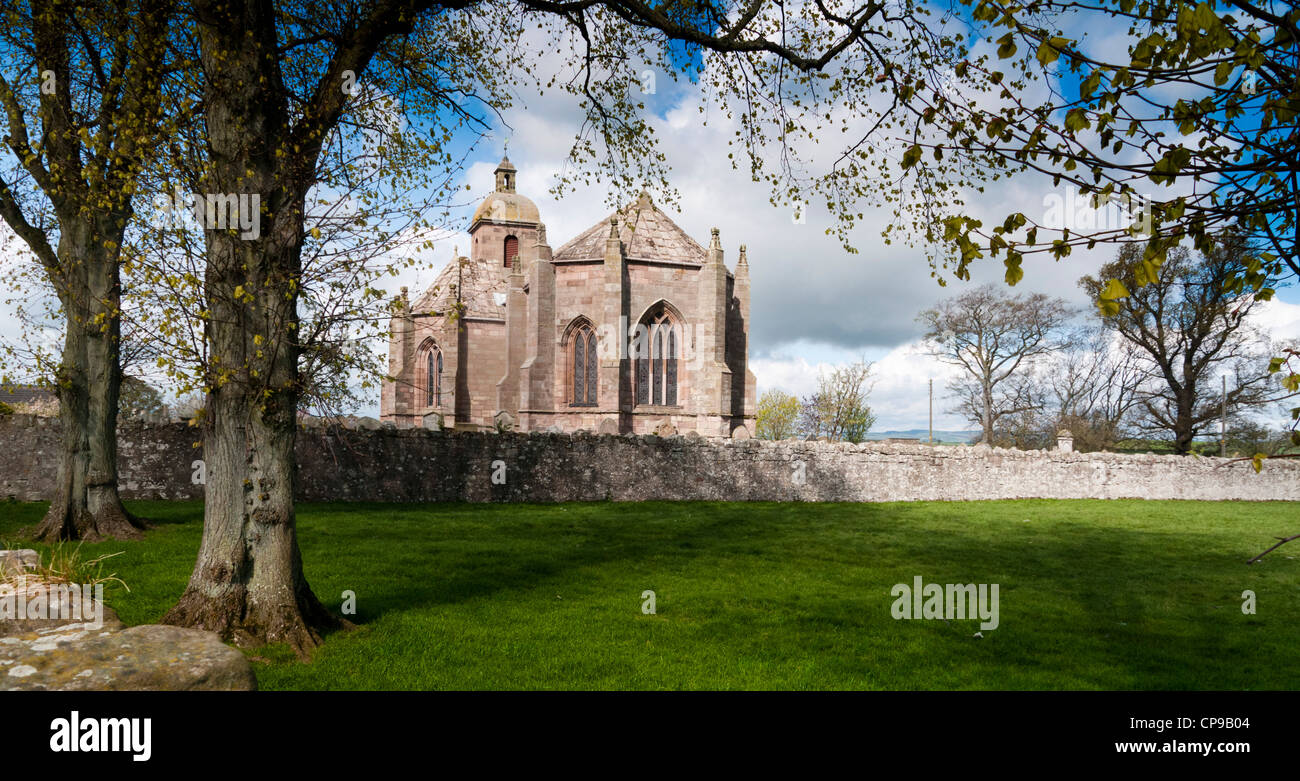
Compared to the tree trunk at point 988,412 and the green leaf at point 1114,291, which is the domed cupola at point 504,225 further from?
the green leaf at point 1114,291

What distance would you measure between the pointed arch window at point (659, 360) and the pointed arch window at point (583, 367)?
1957 mm

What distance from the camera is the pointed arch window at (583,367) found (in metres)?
32.0

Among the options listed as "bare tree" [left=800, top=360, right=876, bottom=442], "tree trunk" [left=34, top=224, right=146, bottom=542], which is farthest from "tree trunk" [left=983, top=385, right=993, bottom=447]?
"tree trunk" [left=34, top=224, right=146, bottom=542]

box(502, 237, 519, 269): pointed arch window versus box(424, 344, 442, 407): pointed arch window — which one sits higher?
box(502, 237, 519, 269): pointed arch window

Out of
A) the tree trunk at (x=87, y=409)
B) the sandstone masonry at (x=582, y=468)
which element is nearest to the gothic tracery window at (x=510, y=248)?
the sandstone masonry at (x=582, y=468)

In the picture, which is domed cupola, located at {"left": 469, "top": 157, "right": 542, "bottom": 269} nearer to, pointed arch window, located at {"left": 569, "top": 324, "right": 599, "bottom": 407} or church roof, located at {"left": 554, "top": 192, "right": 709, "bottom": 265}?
church roof, located at {"left": 554, "top": 192, "right": 709, "bottom": 265}

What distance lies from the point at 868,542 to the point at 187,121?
12.2 m

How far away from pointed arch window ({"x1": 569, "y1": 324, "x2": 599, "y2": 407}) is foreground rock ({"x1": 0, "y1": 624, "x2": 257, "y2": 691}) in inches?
1104

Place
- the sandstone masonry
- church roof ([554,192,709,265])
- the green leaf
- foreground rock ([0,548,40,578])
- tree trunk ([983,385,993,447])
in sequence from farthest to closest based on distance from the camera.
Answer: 1. tree trunk ([983,385,993,447])
2. church roof ([554,192,709,265])
3. the sandstone masonry
4. foreground rock ([0,548,40,578])
5. the green leaf

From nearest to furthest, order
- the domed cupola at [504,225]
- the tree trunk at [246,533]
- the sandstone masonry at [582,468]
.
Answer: the tree trunk at [246,533] → the sandstone masonry at [582,468] → the domed cupola at [504,225]

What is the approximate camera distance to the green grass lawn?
6.23 metres

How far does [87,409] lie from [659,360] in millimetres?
22430

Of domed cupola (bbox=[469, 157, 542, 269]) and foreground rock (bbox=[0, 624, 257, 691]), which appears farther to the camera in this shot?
domed cupola (bbox=[469, 157, 542, 269])

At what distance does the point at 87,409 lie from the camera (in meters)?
11.3
